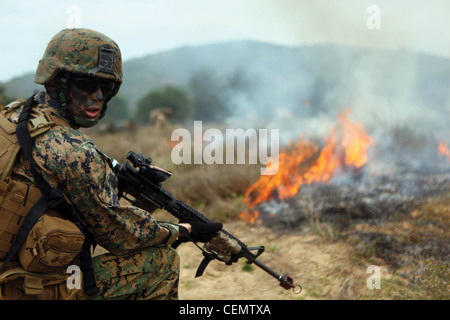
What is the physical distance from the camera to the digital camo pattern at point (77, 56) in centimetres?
256

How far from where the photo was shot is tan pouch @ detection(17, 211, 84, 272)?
7.22 feet

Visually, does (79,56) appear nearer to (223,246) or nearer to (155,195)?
(155,195)

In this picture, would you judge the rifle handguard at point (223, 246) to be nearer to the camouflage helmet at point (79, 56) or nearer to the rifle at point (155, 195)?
the rifle at point (155, 195)

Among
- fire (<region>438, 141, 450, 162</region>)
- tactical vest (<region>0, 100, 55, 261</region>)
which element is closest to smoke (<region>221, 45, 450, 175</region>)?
fire (<region>438, 141, 450, 162</region>)

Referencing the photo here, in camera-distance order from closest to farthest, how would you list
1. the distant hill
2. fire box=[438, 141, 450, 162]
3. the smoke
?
fire box=[438, 141, 450, 162], the smoke, the distant hill

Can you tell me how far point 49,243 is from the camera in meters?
2.20

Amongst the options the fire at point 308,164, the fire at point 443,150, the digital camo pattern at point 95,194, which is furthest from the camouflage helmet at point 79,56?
the fire at point 443,150

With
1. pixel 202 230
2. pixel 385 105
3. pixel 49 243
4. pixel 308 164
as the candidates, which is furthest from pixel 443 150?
pixel 49 243

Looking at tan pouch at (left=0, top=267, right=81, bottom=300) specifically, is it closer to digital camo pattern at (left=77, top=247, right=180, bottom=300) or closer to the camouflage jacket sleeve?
digital camo pattern at (left=77, top=247, right=180, bottom=300)

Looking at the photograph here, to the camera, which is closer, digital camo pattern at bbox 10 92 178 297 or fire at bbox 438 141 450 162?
digital camo pattern at bbox 10 92 178 297

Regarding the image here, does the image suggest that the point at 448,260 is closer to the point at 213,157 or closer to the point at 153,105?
the point at 213,157

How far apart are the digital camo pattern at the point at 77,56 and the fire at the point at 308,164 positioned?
3.84 meters

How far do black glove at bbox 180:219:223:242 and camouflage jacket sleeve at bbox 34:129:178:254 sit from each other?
435mm
